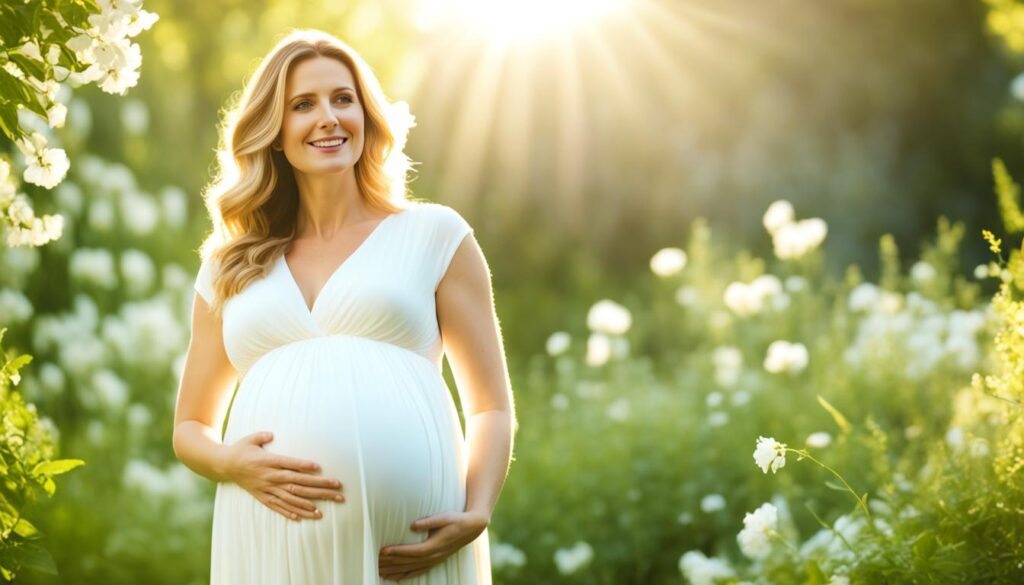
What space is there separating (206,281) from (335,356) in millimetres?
441

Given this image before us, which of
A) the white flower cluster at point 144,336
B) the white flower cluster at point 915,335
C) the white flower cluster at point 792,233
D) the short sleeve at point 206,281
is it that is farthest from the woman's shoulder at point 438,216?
the white flower cluster at point 144,336

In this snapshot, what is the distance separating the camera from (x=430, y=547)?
2732 millimetres

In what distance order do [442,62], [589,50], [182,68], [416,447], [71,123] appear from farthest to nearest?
[589,50] → [442,62] → [182,68] → [71,123] → [416,447]

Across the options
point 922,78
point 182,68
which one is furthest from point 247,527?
point 922,78

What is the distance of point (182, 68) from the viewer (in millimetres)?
10273

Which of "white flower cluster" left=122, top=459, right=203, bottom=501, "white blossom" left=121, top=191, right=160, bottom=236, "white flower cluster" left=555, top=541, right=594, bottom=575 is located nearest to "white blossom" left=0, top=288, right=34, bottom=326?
"white flower cluster" left=122, top=459, right=203, bottom=501

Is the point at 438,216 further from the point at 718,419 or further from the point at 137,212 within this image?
the point at 137,212

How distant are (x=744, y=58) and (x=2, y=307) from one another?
8.11 meters

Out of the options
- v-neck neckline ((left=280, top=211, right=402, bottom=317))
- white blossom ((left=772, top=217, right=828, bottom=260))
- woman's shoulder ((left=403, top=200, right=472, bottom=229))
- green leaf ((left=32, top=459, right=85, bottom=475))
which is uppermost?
white blossom ((left=772, top=217, right=828, bottom=260))

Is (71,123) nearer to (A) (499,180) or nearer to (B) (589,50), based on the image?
(A) (499,180)

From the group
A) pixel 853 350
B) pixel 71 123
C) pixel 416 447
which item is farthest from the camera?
pixel 71 123

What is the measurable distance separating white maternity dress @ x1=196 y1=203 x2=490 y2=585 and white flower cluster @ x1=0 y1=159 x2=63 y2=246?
0.45 m

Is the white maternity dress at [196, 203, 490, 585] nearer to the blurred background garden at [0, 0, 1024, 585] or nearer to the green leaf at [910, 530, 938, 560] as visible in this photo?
the blurred background garden at [0, 0, 1024, 585]

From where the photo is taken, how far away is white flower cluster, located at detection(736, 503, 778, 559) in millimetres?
3463
